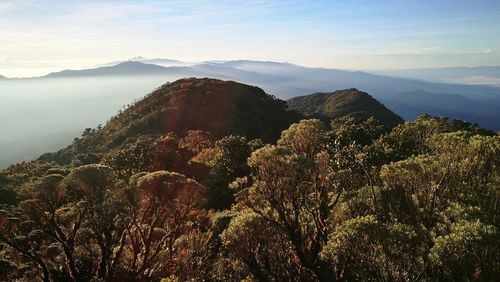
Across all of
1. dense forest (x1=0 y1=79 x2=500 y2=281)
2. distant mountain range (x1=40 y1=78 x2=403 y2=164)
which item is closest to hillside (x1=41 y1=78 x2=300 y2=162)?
distant mountain range (x1=40 y1=78 x2=403 y2=164)

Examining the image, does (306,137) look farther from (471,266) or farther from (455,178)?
(471,266)

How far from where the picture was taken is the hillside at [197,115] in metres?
112

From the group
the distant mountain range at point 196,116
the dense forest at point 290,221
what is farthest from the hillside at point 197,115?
the dense forest at point 290,221

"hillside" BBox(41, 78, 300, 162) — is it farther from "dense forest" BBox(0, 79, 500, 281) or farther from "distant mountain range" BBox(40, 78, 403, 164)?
"dense forest" BBox(0, 79, 500, 281)

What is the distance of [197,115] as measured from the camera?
118500mm

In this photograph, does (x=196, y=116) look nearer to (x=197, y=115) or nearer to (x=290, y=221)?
(x=197, y=115)

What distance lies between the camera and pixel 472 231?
1502cm

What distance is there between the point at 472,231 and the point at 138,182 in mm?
16827

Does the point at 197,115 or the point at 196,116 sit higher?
the point at 197,115

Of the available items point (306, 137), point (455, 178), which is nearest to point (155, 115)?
point (306, 137)

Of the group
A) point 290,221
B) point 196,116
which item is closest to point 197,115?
point 196,116

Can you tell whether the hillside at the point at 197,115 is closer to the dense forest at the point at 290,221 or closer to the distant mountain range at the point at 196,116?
the distant mountain range at the point at 196,116

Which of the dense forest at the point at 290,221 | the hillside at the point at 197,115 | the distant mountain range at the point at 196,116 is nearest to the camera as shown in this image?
the dense forest at the point at 290,221

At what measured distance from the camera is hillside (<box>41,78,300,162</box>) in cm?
11200
